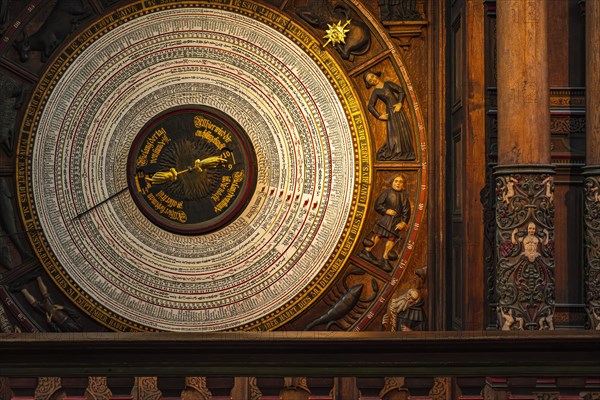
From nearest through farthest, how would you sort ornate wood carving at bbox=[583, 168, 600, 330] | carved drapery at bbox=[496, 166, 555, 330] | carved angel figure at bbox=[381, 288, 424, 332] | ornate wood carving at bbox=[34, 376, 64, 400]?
1. ornate wood carving at bbox=[34, 376, 64, 400]
2. carved drapery at bbox=[496, 166, 555, 330]
3. ornate wood carving at bbox=[583, 168, 600, 330]
4. carved angel figure at bbox=[381, 288, 424, 332]

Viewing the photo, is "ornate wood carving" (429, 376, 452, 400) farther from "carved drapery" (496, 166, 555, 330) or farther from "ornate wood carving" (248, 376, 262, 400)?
"carved drapery" (496, 166, 555, 330)

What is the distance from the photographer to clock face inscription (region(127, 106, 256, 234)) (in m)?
7.49

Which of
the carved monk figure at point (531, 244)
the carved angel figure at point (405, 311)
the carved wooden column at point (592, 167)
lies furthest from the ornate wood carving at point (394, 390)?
the carved angel figure at point (405, 311)

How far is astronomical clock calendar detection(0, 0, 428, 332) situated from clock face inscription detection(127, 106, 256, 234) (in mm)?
11

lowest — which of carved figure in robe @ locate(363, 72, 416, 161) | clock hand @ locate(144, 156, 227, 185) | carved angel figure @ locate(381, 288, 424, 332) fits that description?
carved angel figure @ locate(381, 288, 424, 332)

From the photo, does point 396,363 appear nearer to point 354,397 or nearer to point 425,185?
point 354,397

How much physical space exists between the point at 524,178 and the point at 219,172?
244cm

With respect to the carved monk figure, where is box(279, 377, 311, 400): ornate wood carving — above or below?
below

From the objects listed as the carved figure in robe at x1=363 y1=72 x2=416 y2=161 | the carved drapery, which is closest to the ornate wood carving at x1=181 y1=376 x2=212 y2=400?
the carved drapery

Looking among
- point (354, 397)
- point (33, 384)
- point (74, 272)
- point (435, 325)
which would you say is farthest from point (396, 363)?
point (74, 272)

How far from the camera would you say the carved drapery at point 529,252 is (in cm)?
600

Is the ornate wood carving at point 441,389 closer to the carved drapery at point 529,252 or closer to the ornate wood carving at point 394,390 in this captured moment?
the ornate wood carving at point 394,390

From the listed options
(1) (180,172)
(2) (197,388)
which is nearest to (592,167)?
(1) (180,172)

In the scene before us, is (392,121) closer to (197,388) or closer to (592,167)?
(592,167)
